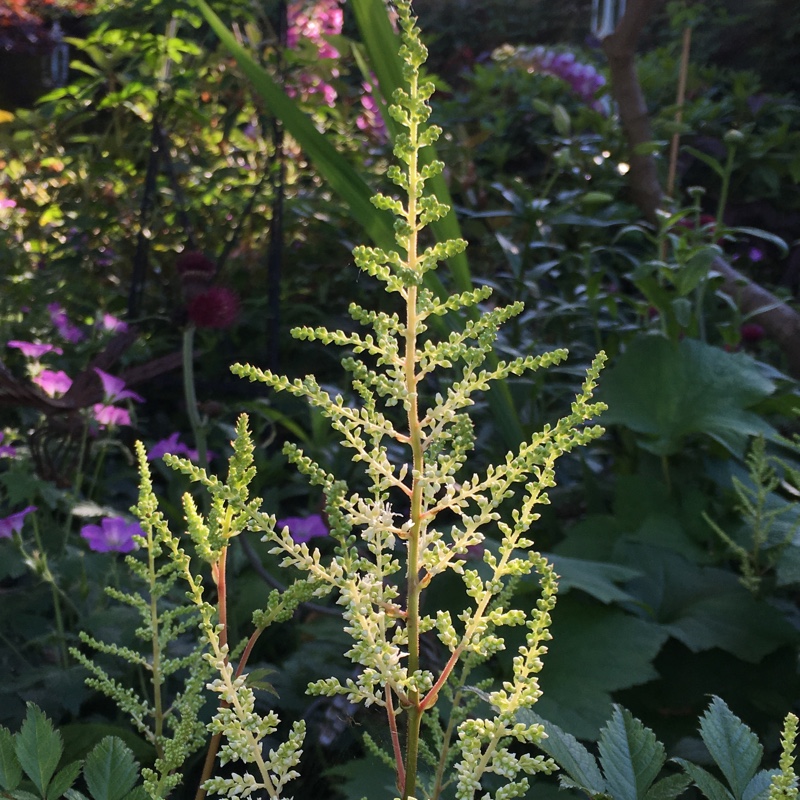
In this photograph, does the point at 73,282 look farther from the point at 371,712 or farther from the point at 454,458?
the point at 454,458

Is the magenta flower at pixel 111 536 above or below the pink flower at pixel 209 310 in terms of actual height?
below

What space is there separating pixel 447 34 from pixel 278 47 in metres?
5.07

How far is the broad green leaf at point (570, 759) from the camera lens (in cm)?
43

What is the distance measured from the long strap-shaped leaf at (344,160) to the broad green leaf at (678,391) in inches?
9.6

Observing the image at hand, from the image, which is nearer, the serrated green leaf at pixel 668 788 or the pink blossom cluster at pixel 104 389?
the serrated green leaf at pixel 668 788

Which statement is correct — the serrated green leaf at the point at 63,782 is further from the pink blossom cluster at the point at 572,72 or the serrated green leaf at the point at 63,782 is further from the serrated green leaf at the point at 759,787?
the pink blossom cluster at the point at 572,72

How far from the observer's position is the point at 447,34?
6.51 m

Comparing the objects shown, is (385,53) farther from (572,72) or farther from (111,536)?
(572,72)

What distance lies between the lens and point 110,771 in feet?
1.48

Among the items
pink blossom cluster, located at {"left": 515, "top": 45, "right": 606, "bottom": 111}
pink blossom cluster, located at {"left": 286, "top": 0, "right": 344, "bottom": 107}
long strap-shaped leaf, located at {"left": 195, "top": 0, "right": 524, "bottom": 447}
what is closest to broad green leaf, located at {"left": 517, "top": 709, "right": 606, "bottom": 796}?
long strap-shaped leaf, located at {"left": 195, "top": 0, "right": 524, "bottom": 447}

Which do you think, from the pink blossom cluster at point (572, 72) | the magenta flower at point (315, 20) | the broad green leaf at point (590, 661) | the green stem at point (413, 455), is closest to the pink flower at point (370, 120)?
the magenta flower at point (315, 20)

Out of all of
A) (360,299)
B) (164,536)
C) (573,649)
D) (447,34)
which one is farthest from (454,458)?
(447,34)

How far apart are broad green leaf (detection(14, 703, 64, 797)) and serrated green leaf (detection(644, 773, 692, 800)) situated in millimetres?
296

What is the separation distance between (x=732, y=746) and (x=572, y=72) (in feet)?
11.7
